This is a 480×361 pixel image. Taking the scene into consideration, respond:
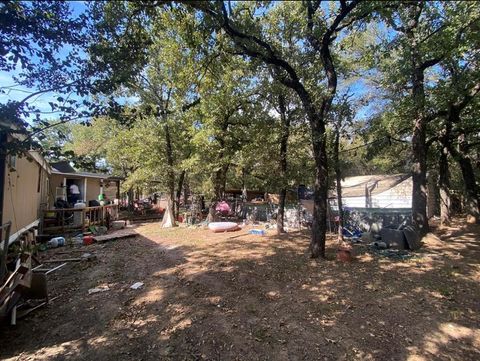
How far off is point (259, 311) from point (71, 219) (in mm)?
12495

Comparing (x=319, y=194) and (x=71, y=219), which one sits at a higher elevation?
(x=319, y=194)

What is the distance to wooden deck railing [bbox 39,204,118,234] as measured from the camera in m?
12.4

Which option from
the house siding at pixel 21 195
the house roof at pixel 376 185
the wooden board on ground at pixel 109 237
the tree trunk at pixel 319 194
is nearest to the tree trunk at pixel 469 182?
the house roof at pixel 376 185

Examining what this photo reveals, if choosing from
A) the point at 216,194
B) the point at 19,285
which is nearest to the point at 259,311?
the point at 19,285

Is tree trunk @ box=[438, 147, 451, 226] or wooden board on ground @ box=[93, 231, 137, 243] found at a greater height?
tree trunk @ box=[438, 147, 451, 226]

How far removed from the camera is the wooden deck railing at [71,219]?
12.4 metres

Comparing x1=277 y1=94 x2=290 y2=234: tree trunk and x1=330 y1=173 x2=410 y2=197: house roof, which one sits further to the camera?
x1=330 y1=173 x2=410 y2=197: house roof

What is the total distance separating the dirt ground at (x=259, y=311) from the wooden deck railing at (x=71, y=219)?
5.35m

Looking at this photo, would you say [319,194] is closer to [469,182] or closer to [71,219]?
[469,182]

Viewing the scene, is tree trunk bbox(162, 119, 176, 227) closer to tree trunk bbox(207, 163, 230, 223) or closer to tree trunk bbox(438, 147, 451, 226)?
tree trunk bbox(207, 163, 230, 223)

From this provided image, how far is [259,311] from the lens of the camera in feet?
16.4

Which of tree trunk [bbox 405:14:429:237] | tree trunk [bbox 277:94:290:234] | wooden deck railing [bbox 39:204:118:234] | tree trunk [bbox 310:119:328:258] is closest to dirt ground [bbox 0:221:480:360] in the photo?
tree trunk [bbox 310:119:328:258]

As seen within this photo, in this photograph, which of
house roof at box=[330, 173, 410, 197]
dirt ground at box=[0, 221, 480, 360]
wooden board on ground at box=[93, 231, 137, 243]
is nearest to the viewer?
dirt ground at box=[0, 221, 480, 360]

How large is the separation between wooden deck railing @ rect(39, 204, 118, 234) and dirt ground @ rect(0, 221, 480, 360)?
17.6ft
